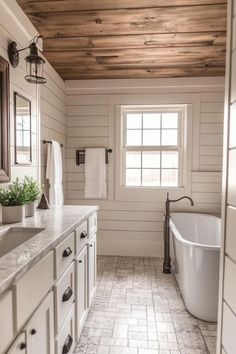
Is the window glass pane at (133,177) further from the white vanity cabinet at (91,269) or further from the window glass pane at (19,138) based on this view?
the window glass pane at (19,138)

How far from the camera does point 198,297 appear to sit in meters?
2.07

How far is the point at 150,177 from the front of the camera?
3.56m

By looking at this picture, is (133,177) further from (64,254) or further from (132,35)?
(64,254)

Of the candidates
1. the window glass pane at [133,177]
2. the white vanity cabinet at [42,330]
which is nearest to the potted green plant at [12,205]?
the white vanity cabinet at [42,330]

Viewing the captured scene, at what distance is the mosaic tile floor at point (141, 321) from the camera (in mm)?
1779

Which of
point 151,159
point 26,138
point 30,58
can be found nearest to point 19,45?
point 30,58

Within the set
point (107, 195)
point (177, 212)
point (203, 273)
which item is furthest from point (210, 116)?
point (203, 273)

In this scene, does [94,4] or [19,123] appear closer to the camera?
[94,4]

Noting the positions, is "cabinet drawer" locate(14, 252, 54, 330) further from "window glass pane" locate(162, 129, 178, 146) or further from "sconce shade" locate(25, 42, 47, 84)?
"window glass pane" locate(162, 129, 178, 146)

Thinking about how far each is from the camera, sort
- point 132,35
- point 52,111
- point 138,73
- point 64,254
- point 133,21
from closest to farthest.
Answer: point 64,254 → point 133,21 → point 132,35 → point 52,111 → point 138,73

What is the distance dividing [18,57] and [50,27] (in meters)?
0.47

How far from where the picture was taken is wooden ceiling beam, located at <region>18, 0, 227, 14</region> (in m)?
1.84

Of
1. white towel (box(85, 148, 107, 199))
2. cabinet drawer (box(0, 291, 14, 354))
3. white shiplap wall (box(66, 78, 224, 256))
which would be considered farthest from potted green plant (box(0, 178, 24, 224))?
white shiplap wall (box(66, 78, 224, 256))

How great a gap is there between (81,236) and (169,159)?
2086mm
